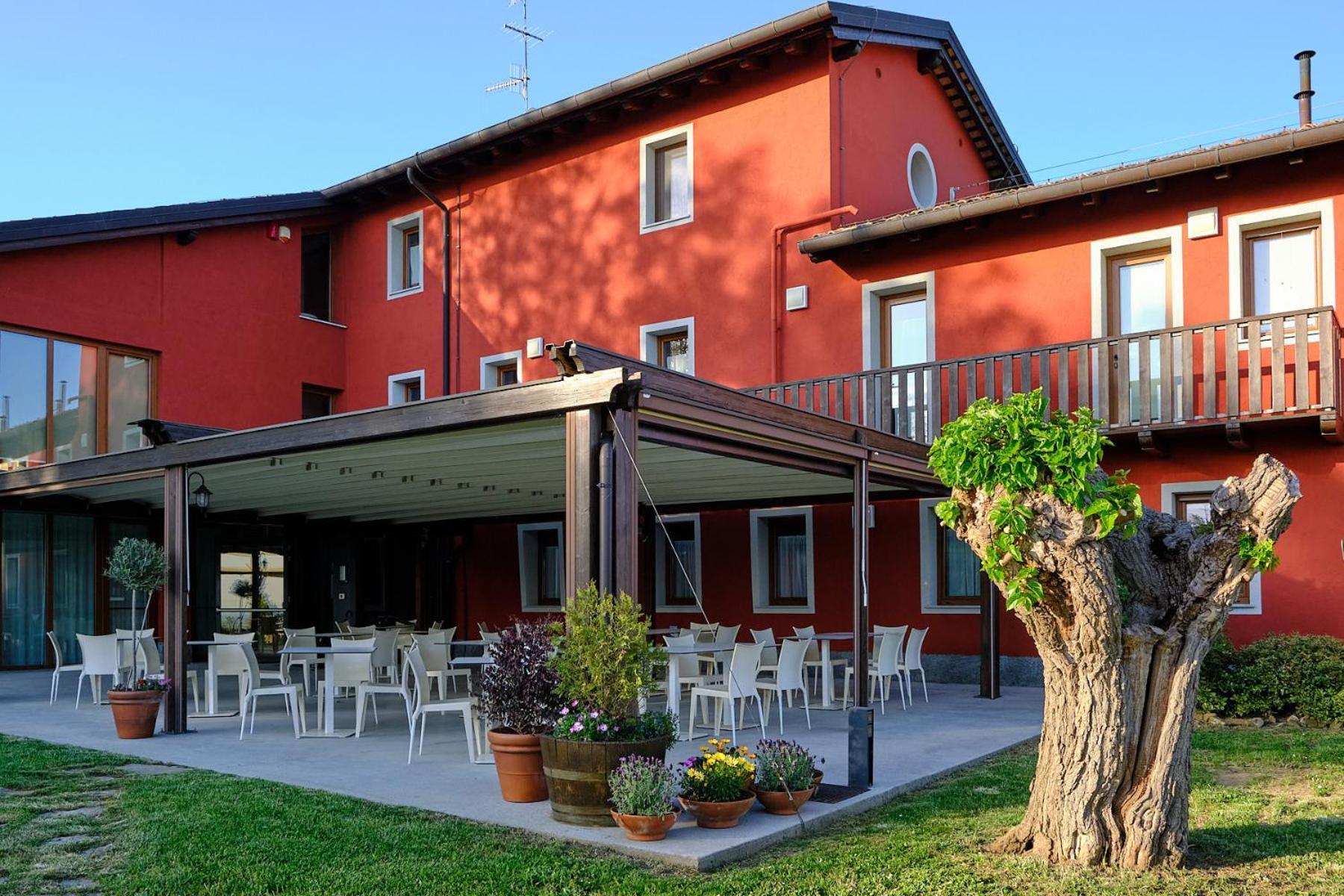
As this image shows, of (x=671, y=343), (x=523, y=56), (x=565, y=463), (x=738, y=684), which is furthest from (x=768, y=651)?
(x=523, y=56)

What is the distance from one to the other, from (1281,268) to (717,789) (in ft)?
27.7

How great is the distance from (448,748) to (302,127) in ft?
43.0

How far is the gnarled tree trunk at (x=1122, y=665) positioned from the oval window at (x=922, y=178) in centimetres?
1079

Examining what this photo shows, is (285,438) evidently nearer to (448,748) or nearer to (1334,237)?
(448,748)

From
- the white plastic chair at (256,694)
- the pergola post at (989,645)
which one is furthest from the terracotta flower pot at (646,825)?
the pergola post at (989,645)

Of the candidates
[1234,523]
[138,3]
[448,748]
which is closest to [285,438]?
[448,748]

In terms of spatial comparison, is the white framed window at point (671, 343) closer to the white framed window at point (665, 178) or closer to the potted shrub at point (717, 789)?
the white framed window at point (665, 178)

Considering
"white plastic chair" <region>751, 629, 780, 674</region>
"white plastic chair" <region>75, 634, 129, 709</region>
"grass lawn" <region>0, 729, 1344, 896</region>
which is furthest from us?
"white plastic chair" <region>75, 634, 129, 709</region>

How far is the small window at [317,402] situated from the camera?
1786 centimetres

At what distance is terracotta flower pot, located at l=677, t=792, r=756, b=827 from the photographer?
547 cm

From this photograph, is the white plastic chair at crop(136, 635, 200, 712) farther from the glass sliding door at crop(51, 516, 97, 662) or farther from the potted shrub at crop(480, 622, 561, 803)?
the potted shrub at crop(480, 622, 561, 803)

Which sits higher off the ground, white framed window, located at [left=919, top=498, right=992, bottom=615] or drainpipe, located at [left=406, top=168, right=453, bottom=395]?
drainpipe, located at [left=406, top=168, right=453, bottom=395]

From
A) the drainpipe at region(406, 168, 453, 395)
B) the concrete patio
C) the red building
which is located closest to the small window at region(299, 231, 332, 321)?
the red building

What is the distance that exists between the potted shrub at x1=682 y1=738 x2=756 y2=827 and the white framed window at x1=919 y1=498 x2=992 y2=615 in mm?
7505
